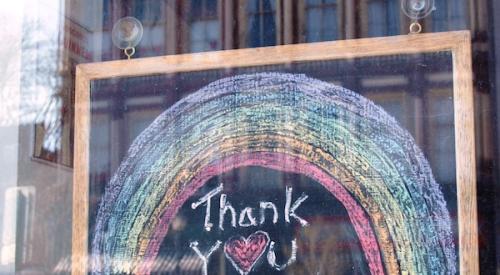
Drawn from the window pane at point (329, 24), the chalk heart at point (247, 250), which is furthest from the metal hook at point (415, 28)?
the chalk heart at point (247, 250)

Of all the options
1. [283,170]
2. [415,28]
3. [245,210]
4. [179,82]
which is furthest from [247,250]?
[415,28]

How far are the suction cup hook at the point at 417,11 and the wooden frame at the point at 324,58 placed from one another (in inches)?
1.7

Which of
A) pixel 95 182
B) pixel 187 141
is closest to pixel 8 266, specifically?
pixel 95 182

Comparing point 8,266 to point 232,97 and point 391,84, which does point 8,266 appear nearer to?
point 232,97

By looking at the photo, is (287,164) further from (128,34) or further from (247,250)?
(128,34)

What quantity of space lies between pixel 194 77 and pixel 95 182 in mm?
538

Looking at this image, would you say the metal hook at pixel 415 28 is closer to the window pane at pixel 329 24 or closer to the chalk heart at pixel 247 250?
the window pane at pixel 329 24

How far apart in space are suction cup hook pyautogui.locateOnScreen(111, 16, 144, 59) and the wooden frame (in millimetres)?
58

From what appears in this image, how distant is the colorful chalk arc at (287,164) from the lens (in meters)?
2.69

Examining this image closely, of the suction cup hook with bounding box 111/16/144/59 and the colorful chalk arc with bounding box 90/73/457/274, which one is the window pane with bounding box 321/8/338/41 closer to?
the colorful chalk arc with bounding box 90/73/457/274

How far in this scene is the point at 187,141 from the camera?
9.66 ft

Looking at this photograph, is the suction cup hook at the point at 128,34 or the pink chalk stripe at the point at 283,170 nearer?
the pink chalk stripe at the point at 283,170

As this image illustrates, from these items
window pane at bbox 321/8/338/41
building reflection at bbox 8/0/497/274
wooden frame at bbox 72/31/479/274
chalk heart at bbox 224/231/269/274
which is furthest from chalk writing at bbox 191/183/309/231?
window pane at bbox 321/8/338/41

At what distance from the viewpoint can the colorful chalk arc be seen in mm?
2686
